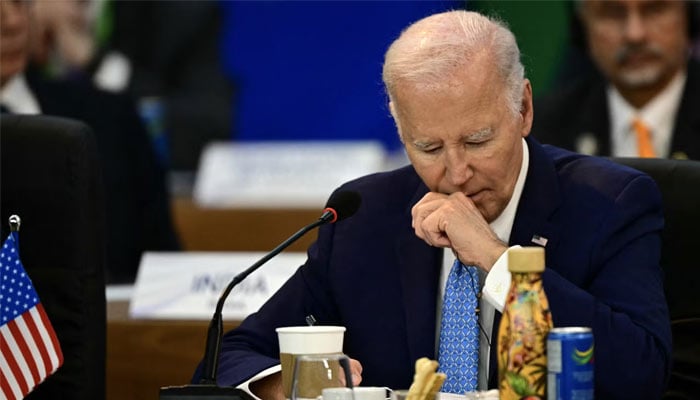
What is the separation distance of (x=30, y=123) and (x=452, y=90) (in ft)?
3.60

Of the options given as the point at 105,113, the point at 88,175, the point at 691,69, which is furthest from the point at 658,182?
the point at 105,113

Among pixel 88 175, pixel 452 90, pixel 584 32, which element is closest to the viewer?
pixel 452 90

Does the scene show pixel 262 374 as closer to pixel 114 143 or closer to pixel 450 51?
pixel 450 51

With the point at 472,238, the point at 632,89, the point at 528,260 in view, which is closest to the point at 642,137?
the point at 632,89

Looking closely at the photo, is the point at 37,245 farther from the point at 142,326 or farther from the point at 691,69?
the point at 691,69

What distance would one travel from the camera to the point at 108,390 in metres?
3.62

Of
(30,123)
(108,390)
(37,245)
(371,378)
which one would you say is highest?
(30,123)

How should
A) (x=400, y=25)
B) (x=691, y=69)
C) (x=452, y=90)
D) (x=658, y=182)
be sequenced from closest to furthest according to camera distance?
1. (x=452, y=90)
2. (x=658, y=182)
3. (x=691, y=69)
4. (x=400, y=25)

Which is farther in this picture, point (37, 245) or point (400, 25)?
point (400, 25)

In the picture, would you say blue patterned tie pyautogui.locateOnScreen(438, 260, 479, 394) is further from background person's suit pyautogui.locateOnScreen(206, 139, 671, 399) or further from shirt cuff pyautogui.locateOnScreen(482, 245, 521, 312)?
shirt cuff pyautogui.locateOnScreen(482, 245, 521, 312)

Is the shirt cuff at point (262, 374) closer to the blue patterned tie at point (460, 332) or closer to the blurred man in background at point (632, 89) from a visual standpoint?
the blue patterned tie at point (460, 332)

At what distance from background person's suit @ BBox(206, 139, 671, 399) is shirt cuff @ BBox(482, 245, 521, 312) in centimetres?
8

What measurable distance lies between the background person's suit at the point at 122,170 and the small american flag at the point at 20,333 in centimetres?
224

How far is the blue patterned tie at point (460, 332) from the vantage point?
2.70 metres
